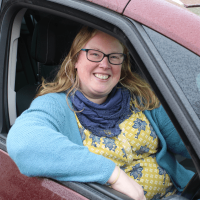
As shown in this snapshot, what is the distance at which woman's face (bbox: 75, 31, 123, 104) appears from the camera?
137 cm

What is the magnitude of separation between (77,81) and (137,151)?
0.60m

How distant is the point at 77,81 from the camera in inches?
62.5

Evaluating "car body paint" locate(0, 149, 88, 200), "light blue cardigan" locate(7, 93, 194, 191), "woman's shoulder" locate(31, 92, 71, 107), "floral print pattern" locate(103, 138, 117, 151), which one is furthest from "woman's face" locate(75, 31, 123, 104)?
"car body paint" locate(0, 149, 88, 200)

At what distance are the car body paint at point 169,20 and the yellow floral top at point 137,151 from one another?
794mm

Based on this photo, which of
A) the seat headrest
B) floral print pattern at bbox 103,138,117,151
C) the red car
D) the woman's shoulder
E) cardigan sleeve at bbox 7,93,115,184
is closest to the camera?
the red car

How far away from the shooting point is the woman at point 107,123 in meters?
1.04

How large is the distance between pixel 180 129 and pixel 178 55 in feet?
0.85

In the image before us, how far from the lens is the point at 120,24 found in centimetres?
87

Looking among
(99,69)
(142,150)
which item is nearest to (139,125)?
(142,150)

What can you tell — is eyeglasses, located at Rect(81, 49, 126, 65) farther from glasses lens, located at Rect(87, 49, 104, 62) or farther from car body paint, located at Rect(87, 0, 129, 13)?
car body paint, located at Rect(87, 0, 129, 13)

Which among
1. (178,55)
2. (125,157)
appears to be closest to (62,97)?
(125,157)

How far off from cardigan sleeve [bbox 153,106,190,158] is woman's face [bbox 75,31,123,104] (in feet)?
1.40

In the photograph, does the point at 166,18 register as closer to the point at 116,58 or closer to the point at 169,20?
the point at 169,20

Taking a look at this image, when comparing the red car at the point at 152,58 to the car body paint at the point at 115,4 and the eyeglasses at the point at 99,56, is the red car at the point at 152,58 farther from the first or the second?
the eyeglasses at the point at 99,56
